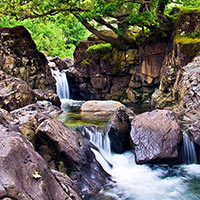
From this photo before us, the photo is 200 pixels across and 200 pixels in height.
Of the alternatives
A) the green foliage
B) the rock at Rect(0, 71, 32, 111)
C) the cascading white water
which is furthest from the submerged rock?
the green foliage

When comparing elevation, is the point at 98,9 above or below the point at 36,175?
above

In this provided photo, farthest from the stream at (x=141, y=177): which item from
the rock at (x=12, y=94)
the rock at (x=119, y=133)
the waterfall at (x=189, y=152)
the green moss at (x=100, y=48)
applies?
the green moss at (x=100, y=48)

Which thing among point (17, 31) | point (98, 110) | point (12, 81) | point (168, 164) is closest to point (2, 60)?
point (17, 31)

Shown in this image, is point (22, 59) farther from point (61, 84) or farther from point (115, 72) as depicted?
point (115, 72)

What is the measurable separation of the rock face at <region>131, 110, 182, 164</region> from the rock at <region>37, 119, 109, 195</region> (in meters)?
1.67

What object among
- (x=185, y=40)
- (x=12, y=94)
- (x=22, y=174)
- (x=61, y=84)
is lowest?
(x=61, y=84)

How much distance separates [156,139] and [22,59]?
9.87m

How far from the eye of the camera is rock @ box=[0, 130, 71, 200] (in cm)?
262

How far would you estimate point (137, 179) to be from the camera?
239 inches

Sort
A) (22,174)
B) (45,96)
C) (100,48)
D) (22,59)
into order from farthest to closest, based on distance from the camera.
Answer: (100,48) → (22,59) → (45,96) → (22,174)

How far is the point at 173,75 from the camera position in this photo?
12492 millimetres

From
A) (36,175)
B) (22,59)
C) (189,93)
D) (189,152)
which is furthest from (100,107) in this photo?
(36,175)

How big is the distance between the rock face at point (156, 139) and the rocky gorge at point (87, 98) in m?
0.03

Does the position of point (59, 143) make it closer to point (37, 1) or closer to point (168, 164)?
point (168, 164)
